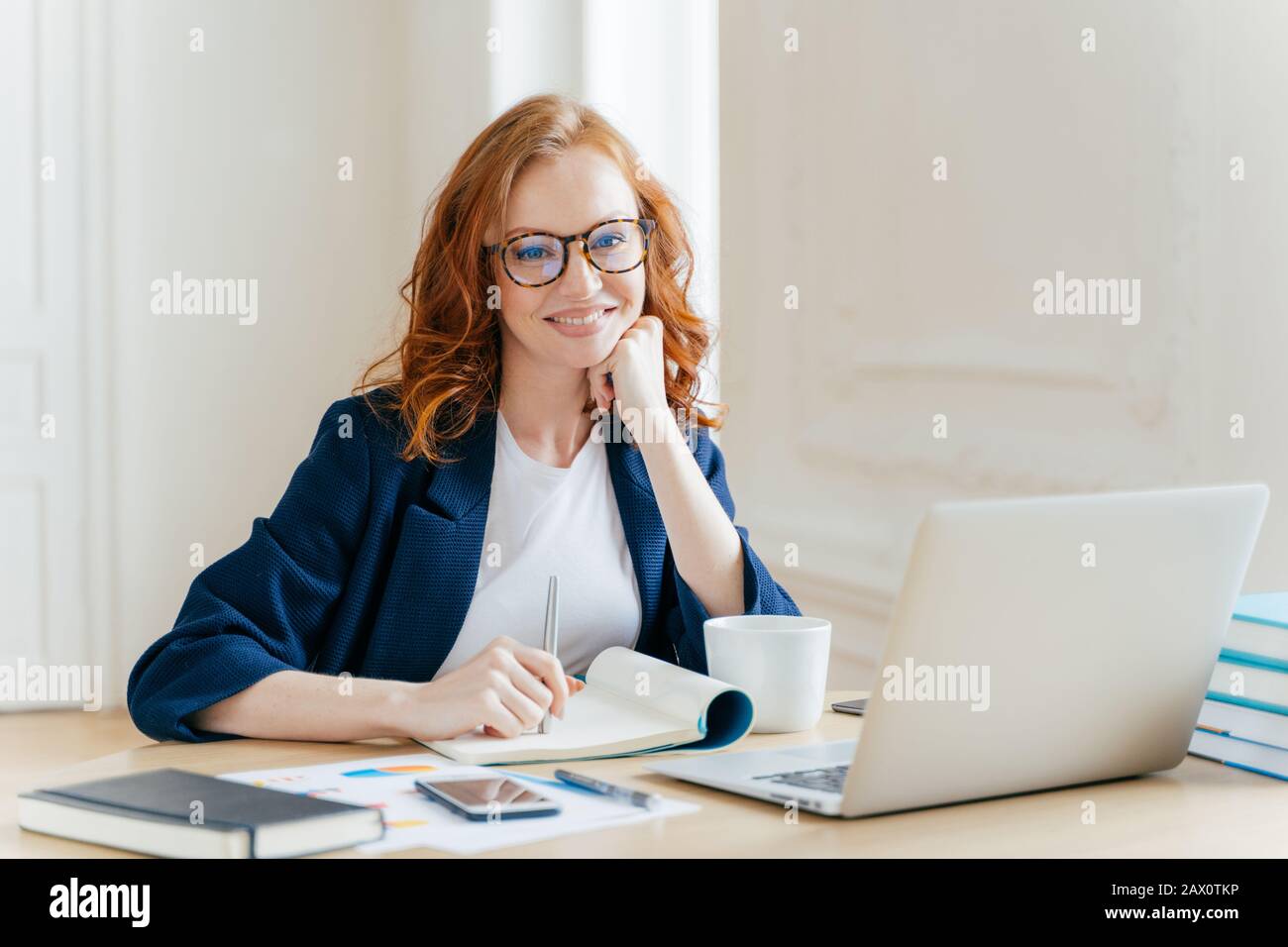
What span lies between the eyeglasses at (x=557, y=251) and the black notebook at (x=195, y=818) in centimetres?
85

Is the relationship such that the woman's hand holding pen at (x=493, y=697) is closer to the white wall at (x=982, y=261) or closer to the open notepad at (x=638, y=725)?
the open notepad at (x=638, y=725)

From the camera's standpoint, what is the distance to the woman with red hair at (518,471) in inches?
64.6

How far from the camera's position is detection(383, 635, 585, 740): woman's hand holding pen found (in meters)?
1.26

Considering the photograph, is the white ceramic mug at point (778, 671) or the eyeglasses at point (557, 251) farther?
the eyeglasses at point (557, 251)

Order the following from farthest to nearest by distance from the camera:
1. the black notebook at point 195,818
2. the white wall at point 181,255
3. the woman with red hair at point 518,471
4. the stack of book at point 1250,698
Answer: the white wall at point 181,255, the woman with red hair at point 518,471, the stack of book at point 1250,698, the black notebook at point 195,818

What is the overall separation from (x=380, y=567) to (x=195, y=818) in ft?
2.53

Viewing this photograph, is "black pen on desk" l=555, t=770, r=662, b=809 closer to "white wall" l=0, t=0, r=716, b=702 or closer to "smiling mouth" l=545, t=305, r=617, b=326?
"smiling mouth" l=545, t=305, r=617, b=326

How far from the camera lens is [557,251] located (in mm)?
1708

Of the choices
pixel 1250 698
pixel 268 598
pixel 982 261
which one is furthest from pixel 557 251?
pixel 1250 698

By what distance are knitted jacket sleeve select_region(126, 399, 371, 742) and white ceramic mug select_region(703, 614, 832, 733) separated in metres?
0.46

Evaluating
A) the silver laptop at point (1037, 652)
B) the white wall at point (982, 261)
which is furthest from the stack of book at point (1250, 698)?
the white wall at point (982, 261)

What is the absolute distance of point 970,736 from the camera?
1039 mm
